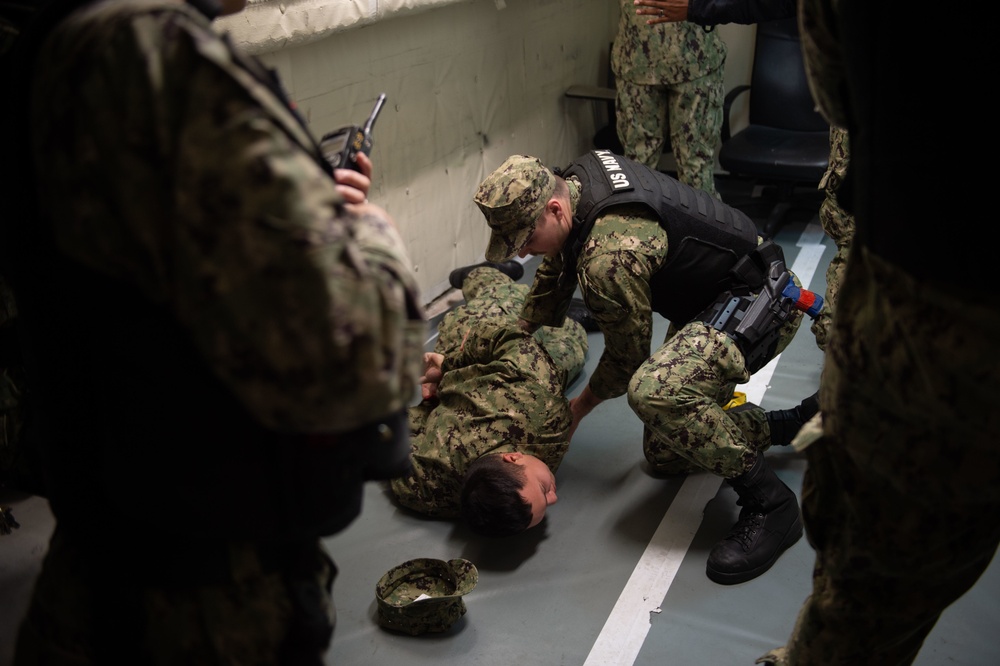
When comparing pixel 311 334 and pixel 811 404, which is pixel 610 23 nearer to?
pixel 811 404

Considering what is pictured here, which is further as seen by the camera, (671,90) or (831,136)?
(671,90)

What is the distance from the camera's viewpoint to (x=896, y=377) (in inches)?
44.7

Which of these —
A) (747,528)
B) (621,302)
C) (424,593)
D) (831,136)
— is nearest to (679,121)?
(831,136)

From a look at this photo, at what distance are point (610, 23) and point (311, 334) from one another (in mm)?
5012

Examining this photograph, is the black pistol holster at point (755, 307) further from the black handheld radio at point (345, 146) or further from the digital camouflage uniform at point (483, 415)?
the black handheld radio at point (345, 146)

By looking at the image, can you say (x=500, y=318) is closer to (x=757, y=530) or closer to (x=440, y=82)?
(x=757, y=530)

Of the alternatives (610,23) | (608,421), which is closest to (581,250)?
(608,421)

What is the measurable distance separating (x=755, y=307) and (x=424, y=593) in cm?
118

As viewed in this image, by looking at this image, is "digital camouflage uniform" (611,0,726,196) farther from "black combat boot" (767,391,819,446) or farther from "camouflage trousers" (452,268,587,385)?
"black combat boot" (767,391,819,446)

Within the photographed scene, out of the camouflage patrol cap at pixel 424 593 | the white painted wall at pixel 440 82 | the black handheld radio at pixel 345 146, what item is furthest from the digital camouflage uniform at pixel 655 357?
the black handheld radio at pixel 345 146

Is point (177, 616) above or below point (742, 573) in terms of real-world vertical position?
above

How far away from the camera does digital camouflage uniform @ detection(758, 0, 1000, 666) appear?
3.47 feet

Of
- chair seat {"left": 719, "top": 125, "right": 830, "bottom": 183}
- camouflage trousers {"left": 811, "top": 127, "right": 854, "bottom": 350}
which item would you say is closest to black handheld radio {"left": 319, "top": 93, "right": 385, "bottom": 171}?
camouflage trousers {"left": 811, "top": 127, "right": 854, "bottom": 350}

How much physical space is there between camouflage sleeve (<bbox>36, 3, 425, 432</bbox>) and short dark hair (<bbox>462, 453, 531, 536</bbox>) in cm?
142
